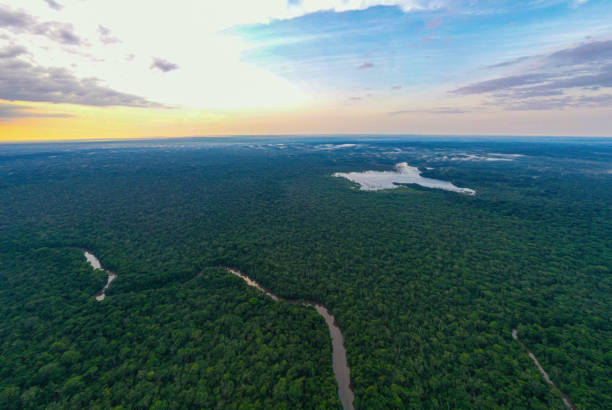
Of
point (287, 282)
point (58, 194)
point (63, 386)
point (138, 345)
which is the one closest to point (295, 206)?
point (287, 282)

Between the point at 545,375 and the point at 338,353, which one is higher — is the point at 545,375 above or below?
above

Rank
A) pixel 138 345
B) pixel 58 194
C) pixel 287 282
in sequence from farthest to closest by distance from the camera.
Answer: pixel 58 194 → pixel 287 282 → pixel 138 345

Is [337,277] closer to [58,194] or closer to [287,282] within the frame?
[287,282]

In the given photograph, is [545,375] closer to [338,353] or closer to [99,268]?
[338,353]

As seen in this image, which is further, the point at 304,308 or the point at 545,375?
the point at 304,308

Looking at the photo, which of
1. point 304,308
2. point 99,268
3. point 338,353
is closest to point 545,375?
point 338,353

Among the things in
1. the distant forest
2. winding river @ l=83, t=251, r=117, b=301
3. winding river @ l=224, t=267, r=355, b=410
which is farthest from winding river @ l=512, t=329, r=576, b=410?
winding river @ l=83, t=251, r=117, b=301

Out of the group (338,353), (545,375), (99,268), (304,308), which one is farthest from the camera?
(99,268)
